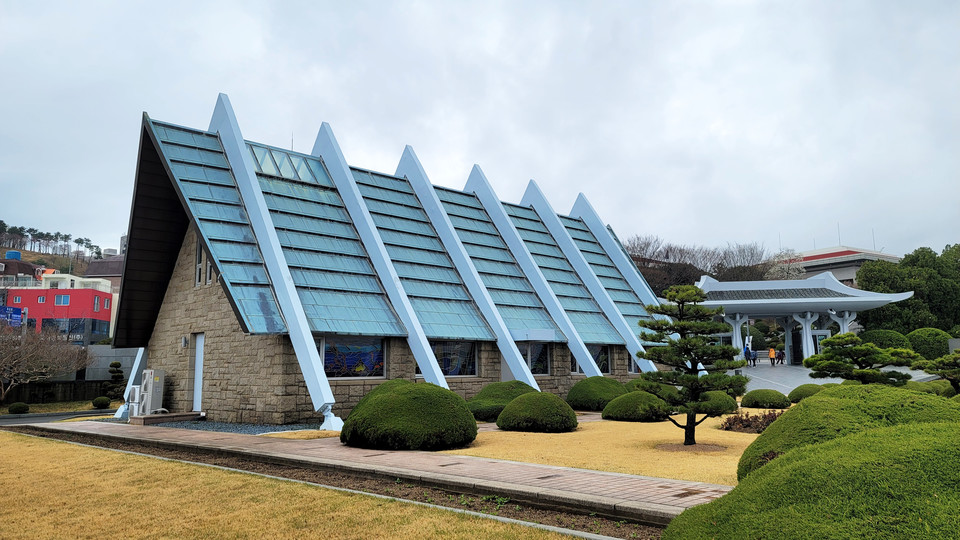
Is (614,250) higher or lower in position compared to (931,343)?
higher

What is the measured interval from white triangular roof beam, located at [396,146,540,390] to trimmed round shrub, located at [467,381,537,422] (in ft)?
4.44

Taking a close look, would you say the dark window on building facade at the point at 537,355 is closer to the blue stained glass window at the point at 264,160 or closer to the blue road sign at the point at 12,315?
the blue stained glass window at the point at 264,160

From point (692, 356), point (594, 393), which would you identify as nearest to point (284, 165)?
point (594, 393)

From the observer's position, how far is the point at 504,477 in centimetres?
901

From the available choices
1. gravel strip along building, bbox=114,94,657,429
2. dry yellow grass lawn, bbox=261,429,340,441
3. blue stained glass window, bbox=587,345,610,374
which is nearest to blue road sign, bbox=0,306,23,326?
gravel strip along building, bbox=114,94,657,429

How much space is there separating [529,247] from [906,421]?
26.9 m

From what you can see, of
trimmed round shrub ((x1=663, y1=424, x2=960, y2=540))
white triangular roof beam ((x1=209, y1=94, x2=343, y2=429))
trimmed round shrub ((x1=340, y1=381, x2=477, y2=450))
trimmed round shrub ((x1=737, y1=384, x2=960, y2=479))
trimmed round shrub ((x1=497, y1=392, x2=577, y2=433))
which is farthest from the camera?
white triangular roof beam ((x1=209, y1=94, x2=343, y2=429))

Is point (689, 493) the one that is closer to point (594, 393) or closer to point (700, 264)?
point (594, 393)

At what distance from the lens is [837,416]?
5.45 m

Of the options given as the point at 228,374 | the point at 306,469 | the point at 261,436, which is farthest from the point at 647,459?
the point at 228,374

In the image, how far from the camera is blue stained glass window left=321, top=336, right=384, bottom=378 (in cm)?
1988

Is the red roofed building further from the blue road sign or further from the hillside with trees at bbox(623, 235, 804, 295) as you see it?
the blue road sign

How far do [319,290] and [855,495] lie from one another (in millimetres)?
18802

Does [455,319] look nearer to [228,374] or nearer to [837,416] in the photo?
[228,374]
